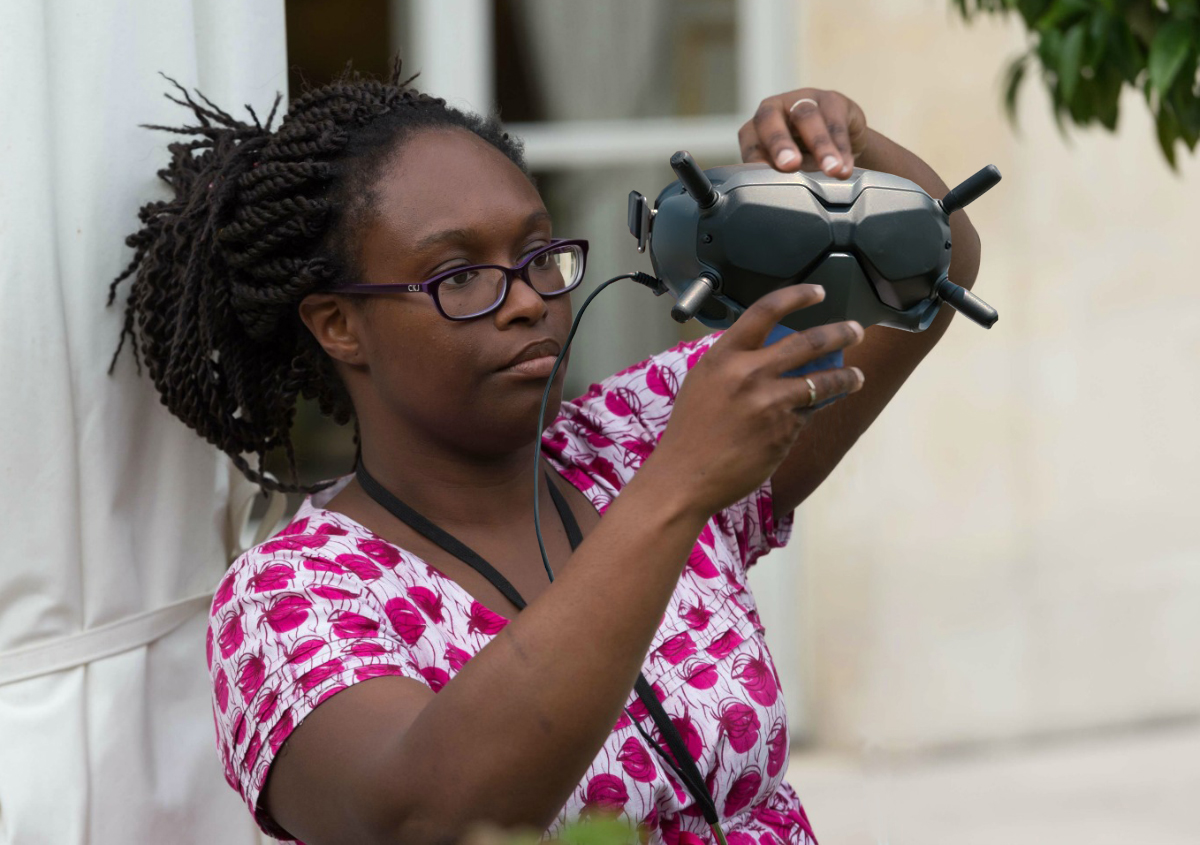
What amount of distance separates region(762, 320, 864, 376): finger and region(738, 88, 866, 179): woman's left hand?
186 mm

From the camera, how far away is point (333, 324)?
4.90 ft

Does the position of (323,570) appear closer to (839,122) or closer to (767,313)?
(767,313)

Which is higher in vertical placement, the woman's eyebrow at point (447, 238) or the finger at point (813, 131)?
the finger at point (813, 131)

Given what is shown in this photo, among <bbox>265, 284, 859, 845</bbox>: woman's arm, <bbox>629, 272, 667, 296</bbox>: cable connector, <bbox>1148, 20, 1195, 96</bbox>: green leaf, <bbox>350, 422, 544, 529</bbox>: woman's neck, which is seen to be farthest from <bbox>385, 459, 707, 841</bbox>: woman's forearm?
<bbox>1148, 20, 1195, 96</bbox>: green leaf

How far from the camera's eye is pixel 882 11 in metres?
3.17

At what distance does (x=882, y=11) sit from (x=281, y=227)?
212 cm

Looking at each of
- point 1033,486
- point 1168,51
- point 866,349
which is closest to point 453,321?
point 866,349

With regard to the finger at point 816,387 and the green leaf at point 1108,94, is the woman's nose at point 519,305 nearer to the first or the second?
the finger at point 816,387

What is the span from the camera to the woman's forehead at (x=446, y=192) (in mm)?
1392

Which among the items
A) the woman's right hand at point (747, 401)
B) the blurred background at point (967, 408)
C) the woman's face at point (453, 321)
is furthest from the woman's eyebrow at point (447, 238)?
the blurred background at point (967, 408)

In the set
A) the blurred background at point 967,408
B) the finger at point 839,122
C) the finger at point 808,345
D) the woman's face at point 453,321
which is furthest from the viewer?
the blurred background at point 967,408

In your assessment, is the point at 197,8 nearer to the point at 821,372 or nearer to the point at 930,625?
the point at 821,372

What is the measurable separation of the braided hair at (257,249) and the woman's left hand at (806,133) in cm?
35

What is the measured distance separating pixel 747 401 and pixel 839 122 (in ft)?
1.58
